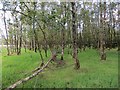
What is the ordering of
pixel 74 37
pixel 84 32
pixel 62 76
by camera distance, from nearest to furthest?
1. pixel 62 76
2. pixel 74 37
3. pixel 84 32

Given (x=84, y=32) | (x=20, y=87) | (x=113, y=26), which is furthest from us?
(x=84, y=32)

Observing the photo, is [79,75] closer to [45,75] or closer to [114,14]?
[45,75]

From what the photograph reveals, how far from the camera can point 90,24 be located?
1876 inches

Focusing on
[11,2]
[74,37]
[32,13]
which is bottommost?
[74,37]

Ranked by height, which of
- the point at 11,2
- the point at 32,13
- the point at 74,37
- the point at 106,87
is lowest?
the point at 106,87

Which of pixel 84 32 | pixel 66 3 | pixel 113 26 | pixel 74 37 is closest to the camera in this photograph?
pixel 74 37

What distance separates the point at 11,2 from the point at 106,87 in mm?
9347

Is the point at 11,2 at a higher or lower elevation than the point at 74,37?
higher

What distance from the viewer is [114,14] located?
1786 inches

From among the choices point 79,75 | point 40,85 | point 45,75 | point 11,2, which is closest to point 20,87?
point 40,85

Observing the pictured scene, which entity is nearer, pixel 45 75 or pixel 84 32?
pixel 45 75

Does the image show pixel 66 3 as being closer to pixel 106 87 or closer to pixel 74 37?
pixel 74 37

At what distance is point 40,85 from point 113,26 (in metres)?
33.9

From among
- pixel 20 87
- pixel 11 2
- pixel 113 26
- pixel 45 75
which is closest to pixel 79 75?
pixel 45 75
